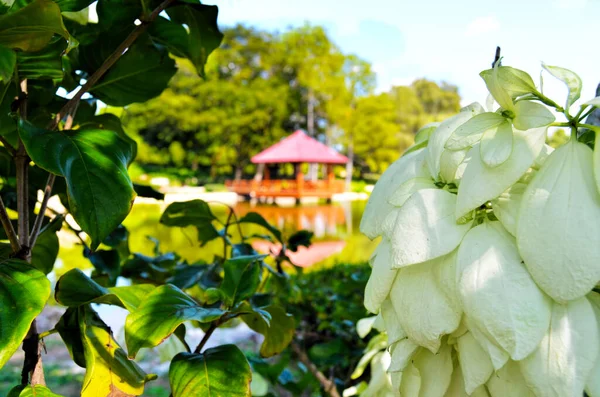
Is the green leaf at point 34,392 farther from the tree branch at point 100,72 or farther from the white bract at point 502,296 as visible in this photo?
the white bract at point 502,296

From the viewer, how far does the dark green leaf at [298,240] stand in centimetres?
98

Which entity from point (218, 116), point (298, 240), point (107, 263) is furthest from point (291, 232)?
point (218, 116)

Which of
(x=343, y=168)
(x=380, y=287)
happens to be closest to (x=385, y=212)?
(x=380, y=287)

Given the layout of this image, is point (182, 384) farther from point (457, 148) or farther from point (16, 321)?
point (457, 148)

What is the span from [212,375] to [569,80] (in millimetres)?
347

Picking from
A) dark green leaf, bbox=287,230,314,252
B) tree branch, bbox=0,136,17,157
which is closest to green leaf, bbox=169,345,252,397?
tree branch, bbox=0,136,17,157

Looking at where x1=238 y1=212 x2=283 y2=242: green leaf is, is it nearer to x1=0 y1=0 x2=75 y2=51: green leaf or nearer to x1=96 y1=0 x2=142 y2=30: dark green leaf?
x1=96 y1=0 x2=142 y2=30: dark green leaf

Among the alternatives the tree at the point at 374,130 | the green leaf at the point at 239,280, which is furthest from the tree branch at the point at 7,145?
the tree at the point at 374,130

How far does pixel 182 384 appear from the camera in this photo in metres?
0.42

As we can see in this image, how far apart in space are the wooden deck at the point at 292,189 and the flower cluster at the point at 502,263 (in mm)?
14946

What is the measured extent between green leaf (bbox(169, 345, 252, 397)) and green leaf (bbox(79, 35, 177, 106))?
0.33 meters

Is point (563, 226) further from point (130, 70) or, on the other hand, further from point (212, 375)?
point (130, 70)

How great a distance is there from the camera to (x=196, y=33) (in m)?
0.56

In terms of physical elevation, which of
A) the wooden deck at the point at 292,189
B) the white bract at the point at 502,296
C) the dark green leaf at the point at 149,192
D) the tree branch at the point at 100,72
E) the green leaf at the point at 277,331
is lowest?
the wooden deck at the point at 292,189
